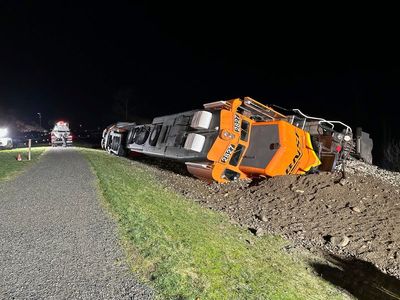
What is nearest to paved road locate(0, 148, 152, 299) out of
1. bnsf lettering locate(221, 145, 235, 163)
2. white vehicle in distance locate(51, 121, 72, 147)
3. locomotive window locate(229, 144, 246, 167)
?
bnsf lettering locate(221, 145, 235, 163)

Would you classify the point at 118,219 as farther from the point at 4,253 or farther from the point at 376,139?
the point at 376,139

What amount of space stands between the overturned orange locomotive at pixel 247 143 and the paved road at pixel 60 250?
3.93 m

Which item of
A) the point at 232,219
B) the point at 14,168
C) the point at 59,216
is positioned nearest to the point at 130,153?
the point at 14,168

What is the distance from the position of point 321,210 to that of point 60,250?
6.38 meters

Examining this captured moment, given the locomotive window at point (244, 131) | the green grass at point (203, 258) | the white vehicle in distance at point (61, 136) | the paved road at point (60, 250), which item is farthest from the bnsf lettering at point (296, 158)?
the white vehicle in distance at point (61, 136)

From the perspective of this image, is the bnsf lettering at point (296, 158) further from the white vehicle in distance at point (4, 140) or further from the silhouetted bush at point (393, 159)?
the white vehicle in distance at point (4, 140)

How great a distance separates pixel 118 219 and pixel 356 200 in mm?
→ 6231

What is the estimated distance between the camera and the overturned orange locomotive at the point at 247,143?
9.89 metres

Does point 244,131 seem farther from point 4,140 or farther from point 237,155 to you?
point 4,140

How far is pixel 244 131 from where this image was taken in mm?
10539

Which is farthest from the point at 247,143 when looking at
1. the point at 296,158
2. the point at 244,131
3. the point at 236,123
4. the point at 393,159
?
the point at 393,159

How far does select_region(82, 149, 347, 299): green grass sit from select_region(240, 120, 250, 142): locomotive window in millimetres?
3699

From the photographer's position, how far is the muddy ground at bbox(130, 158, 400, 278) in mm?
6748

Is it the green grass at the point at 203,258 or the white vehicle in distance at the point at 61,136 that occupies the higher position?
the green grass at the point at 203,258
